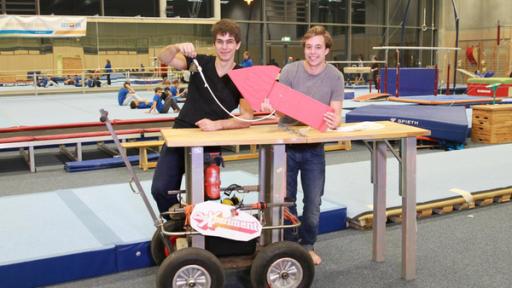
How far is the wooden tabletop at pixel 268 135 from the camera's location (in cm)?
247

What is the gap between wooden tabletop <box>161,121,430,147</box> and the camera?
8.11ft

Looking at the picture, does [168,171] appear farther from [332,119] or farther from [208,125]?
[332,119]

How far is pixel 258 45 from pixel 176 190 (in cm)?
1780

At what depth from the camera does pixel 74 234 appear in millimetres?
3238

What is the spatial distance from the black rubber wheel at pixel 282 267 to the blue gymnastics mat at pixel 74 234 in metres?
0.89

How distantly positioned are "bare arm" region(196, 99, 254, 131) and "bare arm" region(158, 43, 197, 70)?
0.33 meters

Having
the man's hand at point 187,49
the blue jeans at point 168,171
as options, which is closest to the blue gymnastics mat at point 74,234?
the blue jeans at point 168,171

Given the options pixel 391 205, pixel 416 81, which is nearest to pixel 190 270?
pixel 391 205

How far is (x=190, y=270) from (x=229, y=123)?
31.6 inches

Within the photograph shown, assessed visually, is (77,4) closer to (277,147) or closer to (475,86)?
(475,86)

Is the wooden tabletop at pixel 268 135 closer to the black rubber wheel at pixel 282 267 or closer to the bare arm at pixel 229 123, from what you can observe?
the bare arm at pixel 229 123

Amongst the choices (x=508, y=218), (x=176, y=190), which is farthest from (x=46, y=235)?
(x=508, y=218)

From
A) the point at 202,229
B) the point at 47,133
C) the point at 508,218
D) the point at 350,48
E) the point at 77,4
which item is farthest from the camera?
the point at 350,48

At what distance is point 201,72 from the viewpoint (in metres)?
2.75
